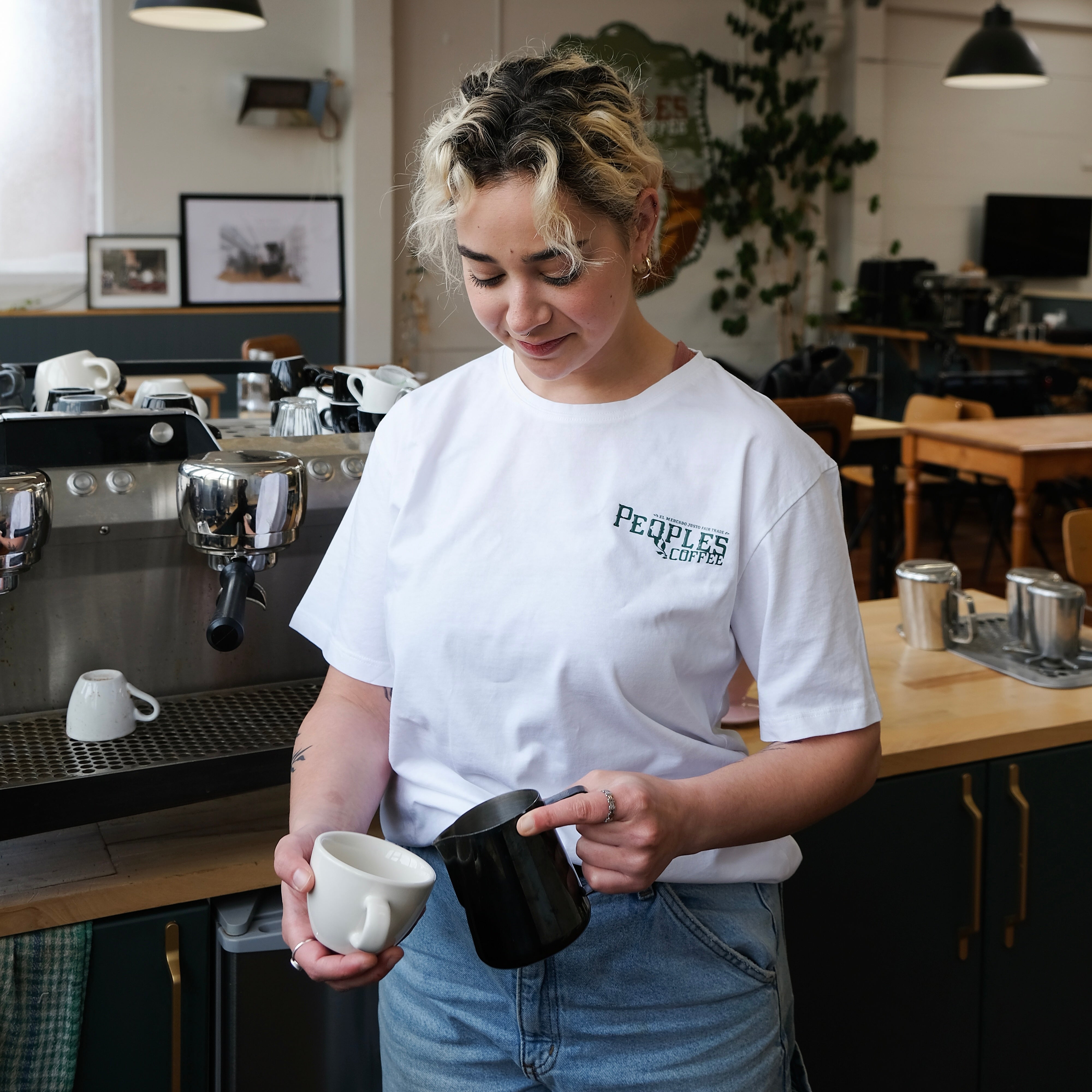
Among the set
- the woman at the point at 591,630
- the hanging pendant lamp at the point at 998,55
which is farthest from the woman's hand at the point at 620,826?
the hanging pendant lamp at the point at 998,55

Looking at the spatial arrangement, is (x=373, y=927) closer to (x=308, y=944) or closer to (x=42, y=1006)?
(x=308, y=944)

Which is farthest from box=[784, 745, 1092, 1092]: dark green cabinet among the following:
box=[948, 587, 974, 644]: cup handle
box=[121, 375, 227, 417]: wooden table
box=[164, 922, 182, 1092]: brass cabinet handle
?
box=[121, 375, 227, 417]: wooden table

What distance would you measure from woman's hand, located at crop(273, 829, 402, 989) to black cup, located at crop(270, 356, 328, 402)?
52.0 inches

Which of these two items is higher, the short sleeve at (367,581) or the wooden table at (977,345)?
the wooden table at (977,345)

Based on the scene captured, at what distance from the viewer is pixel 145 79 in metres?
6.23

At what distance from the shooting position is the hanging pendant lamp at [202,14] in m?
4.30

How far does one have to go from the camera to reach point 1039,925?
178 centimetres

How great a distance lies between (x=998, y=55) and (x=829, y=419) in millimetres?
3110

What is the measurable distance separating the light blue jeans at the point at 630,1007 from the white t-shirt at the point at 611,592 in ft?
0.16

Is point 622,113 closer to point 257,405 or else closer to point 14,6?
point 257,405

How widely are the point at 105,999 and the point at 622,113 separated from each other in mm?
1042

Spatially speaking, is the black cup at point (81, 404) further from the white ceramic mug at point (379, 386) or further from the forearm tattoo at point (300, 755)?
the forearm tattoo at point (300, 755)

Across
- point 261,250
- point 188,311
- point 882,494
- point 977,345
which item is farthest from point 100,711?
point 977,345

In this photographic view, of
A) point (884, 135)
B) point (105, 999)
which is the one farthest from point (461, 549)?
point (884, 135)
